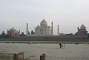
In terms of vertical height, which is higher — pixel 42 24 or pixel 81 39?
pixel 42 24

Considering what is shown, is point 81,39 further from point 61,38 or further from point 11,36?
point 11,36

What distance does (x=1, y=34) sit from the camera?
16488 cm

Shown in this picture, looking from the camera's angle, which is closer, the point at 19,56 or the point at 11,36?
the point at 19,56

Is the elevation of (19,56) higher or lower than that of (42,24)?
lower

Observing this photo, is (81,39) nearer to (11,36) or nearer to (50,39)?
(50,39)

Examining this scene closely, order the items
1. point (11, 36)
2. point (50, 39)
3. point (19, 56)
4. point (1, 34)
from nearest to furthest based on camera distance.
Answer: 1. point (19, 56)
2. point (50, 39)
3. point (11, 36)
4. point (1, 34)

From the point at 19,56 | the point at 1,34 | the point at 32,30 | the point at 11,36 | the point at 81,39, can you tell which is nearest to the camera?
the point at 19,56

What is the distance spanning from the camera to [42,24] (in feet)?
597

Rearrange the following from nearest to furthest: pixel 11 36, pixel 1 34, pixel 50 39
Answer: pixel 50 39
pixel 11 36
pixel 1 34

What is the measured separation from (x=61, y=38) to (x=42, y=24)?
5122 centimetres

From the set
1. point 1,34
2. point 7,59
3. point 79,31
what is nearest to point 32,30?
point 1,34

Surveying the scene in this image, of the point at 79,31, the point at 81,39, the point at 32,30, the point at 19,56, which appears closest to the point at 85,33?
the point at 79,31

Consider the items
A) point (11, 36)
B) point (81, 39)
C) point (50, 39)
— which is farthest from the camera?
point (11, 36)

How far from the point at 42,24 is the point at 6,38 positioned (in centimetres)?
3691
